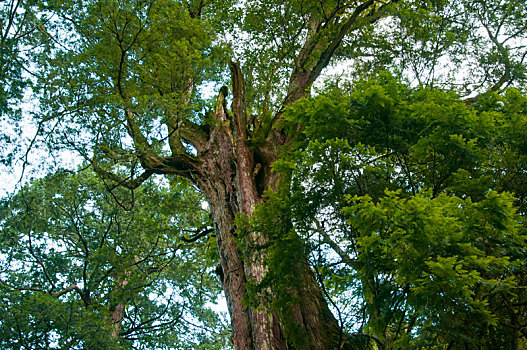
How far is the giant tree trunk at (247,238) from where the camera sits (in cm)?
408

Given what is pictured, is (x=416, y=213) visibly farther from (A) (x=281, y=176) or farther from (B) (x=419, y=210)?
(A) (x=281, y=176)

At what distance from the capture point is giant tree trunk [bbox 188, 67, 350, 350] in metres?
4.08

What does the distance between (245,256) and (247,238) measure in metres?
0.29

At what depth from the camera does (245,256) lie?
448 centimetres

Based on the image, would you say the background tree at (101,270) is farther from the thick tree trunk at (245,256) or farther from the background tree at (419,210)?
the background tree at (419,210)

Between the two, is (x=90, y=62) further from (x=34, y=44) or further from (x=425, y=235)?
(x=425, y=235)

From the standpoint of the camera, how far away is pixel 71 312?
732 cm

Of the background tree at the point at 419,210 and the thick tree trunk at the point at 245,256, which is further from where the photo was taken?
the thick tree trunk at the point at 245,256

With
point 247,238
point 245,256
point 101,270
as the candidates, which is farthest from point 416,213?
point 101,270

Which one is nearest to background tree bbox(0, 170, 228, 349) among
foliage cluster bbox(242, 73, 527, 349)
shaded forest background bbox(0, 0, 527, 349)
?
shaded forest background bbox(0, 0, 527, 349)

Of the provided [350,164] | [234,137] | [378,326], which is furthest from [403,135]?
[234,137]

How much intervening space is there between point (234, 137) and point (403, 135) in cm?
332

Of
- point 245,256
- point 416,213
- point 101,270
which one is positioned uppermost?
point 101,270

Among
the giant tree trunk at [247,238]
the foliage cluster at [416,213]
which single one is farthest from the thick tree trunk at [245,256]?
the foliage cluster at [416,213]
